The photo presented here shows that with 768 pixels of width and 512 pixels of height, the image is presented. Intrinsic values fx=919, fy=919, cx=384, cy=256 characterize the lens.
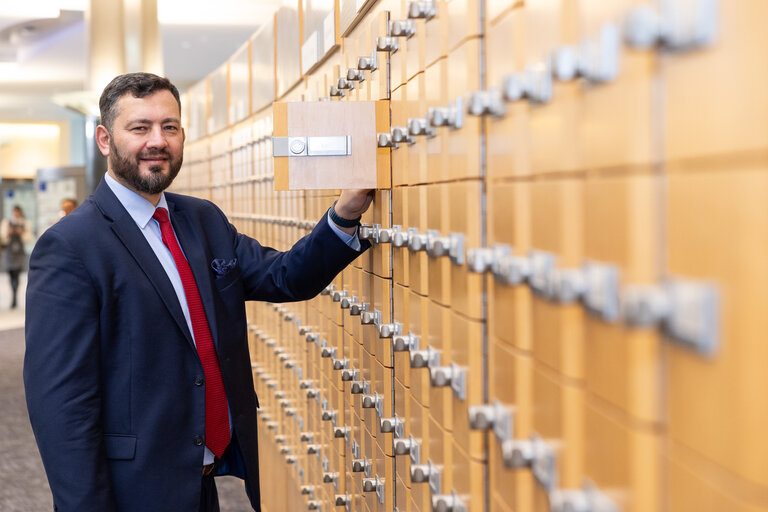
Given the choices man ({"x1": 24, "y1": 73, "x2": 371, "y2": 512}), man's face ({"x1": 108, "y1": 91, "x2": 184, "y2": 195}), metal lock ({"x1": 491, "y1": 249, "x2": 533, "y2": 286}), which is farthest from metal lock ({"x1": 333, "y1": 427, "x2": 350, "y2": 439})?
metal lock ({"x1": 491, "y1": 249, "x2": 533, "y2": 286})

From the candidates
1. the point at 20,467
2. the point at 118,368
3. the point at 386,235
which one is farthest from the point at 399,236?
the point at 20,467

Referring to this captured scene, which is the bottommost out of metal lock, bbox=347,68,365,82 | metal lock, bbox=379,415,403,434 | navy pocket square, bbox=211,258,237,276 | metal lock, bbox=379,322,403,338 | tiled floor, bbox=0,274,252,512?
tiled floor, bbox=0,274,252,512

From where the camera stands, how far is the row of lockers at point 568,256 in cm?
82

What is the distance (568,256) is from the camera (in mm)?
1167

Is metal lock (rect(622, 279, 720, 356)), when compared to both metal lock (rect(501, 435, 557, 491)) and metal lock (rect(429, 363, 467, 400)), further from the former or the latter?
metal lock (rect(429, 363, 467, 400))

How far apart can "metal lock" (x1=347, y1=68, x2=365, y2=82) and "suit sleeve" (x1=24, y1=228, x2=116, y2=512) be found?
2.97 ft

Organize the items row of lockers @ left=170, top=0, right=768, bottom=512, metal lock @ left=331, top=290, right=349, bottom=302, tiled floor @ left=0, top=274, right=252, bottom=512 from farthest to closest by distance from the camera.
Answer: tiled floor @ left=0, top=274, right=252, bottom=512
metal lock @ left=331, top=290, right=349, bottom=302
row of lockers @ left=170, top=0, right=768, bottom=512

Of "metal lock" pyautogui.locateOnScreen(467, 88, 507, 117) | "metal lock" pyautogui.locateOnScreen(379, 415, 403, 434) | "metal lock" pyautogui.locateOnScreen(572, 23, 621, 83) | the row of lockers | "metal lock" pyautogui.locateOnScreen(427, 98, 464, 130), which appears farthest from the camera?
"metal lock" pyautogui.locateOnScreen(379, 415, 403, 434)

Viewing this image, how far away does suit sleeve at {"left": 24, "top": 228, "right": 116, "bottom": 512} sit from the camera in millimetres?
2217

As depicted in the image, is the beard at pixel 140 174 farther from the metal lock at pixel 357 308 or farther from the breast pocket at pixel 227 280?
the metal lock at pixel 357 308

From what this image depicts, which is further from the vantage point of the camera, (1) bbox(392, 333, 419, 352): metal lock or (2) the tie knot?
(2) the tie knot

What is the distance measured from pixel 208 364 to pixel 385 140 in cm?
78

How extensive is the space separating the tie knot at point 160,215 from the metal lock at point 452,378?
1067 millimetres

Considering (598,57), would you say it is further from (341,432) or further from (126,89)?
(341,432)
